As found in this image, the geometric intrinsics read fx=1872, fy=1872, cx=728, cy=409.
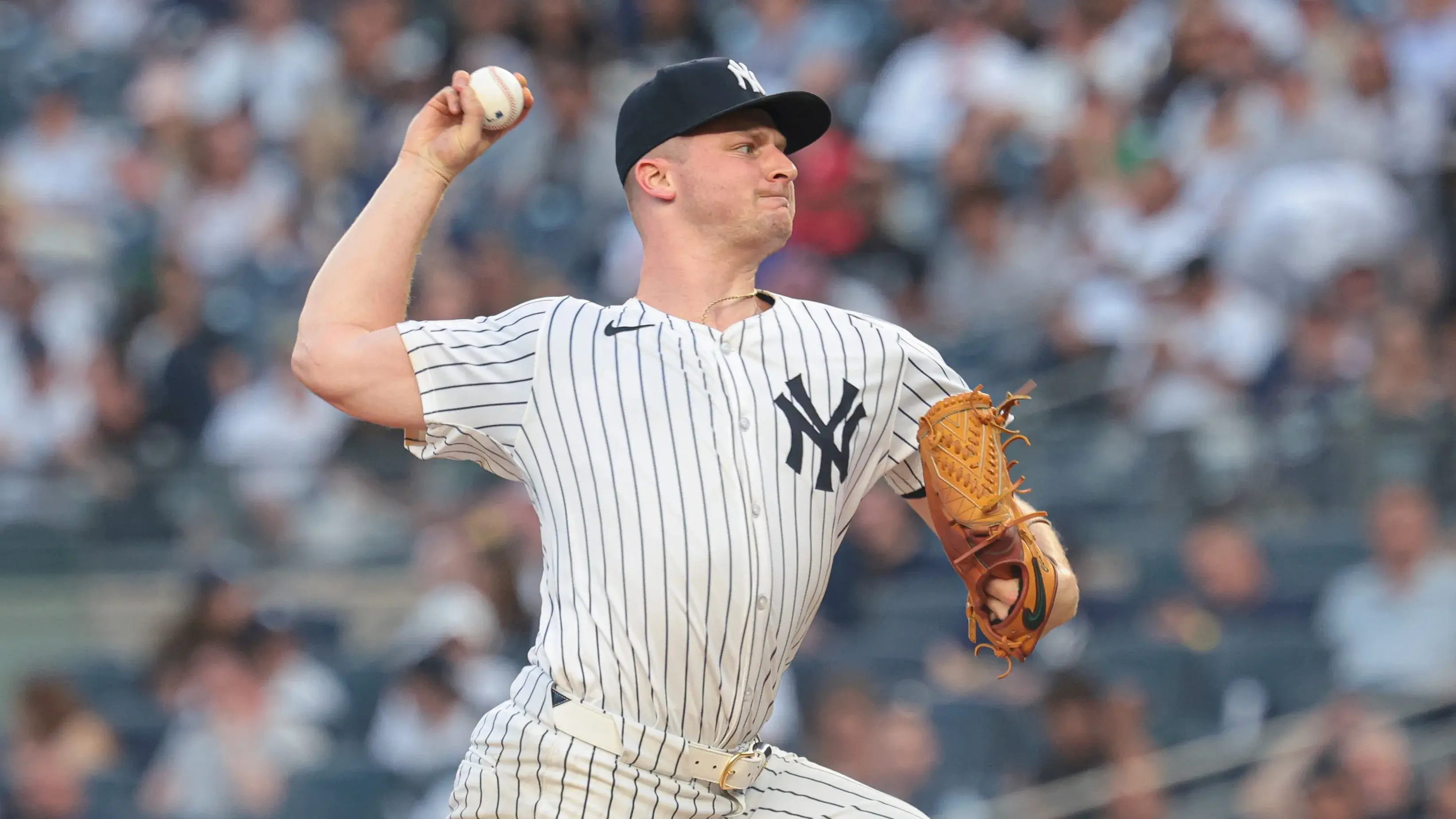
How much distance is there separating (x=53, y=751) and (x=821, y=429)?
15.7 feet

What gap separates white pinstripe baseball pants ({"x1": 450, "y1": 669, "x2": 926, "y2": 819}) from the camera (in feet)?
8.92

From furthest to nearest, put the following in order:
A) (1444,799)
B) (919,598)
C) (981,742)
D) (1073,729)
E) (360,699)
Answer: (360,699)
(919,598)
(981,742)
(1073,729)
(1444,799)

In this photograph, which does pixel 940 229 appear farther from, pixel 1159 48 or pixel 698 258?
pixel 698 258

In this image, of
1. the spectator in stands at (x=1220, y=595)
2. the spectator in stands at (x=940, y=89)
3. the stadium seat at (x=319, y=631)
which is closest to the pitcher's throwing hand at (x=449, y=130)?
the spectator in stands at (x=1220, y=595)

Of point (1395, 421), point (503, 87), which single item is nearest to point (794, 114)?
point (503, 87)

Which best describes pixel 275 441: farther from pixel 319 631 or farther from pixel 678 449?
pixel 678 449

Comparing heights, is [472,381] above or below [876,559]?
below

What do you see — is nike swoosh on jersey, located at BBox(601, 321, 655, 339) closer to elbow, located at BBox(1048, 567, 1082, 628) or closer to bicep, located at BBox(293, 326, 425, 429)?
bicep, located at BBox(293, 326, 425, 429)

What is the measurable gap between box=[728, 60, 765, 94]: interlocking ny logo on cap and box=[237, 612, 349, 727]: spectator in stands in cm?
438

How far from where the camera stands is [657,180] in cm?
302

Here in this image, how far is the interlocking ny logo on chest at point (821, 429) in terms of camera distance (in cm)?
284

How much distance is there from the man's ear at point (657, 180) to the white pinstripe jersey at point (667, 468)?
19cm

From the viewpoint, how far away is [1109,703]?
570cm

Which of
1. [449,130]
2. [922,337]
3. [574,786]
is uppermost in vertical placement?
[922,337]
